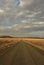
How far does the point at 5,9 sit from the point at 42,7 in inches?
70.4

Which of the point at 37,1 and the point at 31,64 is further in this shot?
the point at 37,1

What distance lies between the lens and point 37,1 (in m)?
10.6

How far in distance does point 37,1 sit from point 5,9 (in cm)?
158

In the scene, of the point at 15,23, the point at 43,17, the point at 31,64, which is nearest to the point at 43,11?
the point at 43,17

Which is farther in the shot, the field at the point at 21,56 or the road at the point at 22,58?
the field at the point at 21,56

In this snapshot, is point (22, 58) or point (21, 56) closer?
point (22, 58)

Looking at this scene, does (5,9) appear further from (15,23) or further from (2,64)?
(2,64)

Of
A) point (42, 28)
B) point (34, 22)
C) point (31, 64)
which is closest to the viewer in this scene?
point (31, 64)

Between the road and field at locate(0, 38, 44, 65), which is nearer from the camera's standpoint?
the road

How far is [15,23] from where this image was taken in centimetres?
1052

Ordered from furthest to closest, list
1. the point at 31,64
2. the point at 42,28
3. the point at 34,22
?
1. the point at 34,22
2. the point at 42,28
3. the point at 31,64

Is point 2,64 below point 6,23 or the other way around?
below

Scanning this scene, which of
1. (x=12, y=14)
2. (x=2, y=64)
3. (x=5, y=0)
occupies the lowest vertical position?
(x=2, y=64)

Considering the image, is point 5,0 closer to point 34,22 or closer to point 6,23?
point 6,23
